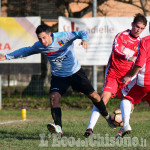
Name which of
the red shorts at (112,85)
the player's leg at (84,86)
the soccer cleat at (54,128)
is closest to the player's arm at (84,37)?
Result: the player's leg at (84,86)

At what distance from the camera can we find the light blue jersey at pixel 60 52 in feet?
22.7

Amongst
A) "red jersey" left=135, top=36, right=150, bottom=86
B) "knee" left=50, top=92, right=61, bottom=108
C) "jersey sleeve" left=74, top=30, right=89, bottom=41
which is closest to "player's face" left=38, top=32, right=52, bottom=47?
"jersey sleeve" left=74, top=30, right=89, bottom=41

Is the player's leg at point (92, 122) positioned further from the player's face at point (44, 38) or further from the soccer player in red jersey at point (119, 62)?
the player's face at point (44, 38)

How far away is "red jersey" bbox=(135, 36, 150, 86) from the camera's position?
593 cm

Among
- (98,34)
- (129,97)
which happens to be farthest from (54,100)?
(98,34)

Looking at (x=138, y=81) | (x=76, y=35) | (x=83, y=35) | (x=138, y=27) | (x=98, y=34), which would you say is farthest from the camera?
(x=98, y=34)

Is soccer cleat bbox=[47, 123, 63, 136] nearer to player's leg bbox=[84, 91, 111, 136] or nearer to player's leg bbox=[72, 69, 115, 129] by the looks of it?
player's leg bbox=[84, 91, 111, 136]

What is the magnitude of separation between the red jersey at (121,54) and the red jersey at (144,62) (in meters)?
1.36

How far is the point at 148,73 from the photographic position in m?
6.12

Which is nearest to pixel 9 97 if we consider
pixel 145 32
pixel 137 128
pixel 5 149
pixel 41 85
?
pixel 41 85

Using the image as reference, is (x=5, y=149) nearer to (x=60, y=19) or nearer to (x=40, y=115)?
(x=40, y=115)

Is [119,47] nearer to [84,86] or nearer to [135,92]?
[84,86]

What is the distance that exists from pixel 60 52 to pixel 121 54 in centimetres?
121

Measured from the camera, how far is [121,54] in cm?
748
